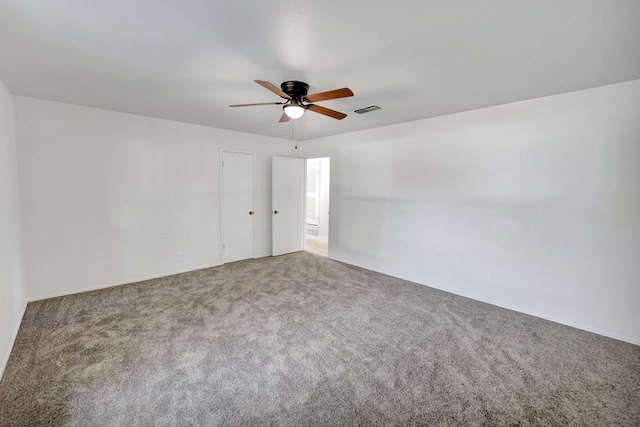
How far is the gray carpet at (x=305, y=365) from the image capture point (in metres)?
1.69

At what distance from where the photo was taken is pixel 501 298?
3.28 m

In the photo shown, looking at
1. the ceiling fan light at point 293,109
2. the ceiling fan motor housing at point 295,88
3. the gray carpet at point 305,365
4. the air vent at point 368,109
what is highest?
A: the air vent at point 368,109

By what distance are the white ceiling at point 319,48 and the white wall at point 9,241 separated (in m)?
0.49

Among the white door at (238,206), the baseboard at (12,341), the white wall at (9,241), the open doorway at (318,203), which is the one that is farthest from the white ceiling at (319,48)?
the open doorway at (318,203)

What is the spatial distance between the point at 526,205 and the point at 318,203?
15.7 feet

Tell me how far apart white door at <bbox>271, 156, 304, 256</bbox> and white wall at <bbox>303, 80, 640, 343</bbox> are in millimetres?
1865

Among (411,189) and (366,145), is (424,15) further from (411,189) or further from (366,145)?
(366,145)

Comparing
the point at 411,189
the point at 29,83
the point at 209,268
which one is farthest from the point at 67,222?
the point at 411,189

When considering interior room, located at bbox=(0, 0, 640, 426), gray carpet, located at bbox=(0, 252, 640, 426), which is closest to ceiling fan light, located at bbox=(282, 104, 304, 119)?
interior room, located at bbox=(0, 0, 640, 426)

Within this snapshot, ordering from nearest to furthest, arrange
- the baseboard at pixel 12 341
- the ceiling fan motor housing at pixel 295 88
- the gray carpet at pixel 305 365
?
1. the gray carpet at pixel 305 365
2. the baseboard at pixel 12 341
3. the ceiling fan motor housing at pixel 295 88

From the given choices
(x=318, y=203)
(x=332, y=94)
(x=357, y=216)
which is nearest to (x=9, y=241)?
(x=332, y=94)

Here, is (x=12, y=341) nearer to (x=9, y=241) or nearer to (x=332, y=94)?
(x=9, y=241)

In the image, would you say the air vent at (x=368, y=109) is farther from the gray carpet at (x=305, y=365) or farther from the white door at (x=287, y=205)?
the gray carpet at (x=305, y=365)

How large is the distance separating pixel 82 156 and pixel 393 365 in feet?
14.5
